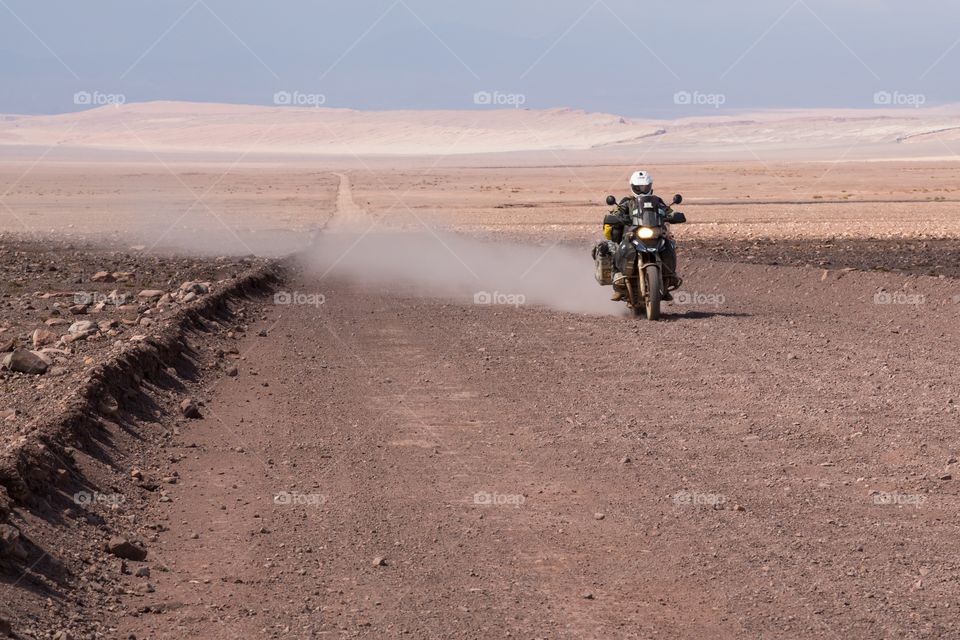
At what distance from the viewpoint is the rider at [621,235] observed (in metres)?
16.6

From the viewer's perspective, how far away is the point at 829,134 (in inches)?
7721

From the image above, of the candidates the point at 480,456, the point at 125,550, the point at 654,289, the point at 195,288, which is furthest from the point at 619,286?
the point at 125,550

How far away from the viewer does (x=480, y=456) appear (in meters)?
9.25

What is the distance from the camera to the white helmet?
55.0 feet

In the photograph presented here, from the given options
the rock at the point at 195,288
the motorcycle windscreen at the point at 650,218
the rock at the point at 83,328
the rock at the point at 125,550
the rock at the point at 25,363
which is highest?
the motorcycle windscreen at the point at 650,218

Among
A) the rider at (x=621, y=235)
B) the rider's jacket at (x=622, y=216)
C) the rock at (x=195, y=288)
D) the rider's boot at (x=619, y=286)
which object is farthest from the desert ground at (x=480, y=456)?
the rider's jacket at (x=622, y=216)

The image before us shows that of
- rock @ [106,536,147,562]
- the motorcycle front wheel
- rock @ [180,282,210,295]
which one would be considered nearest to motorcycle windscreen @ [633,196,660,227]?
the motorcycle front wheel

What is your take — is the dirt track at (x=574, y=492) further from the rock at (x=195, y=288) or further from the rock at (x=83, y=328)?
the rock at (x=195, y=288)

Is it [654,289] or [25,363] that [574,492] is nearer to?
[25,363]

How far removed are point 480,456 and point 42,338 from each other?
646 centimetres

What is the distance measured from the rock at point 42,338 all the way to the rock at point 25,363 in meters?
1.64

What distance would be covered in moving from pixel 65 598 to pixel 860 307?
13.0 meters

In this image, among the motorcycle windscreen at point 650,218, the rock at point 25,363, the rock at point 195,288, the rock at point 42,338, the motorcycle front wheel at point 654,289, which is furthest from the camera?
the rock at point 195,288

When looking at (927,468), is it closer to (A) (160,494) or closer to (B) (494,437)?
(B) (494,437)
